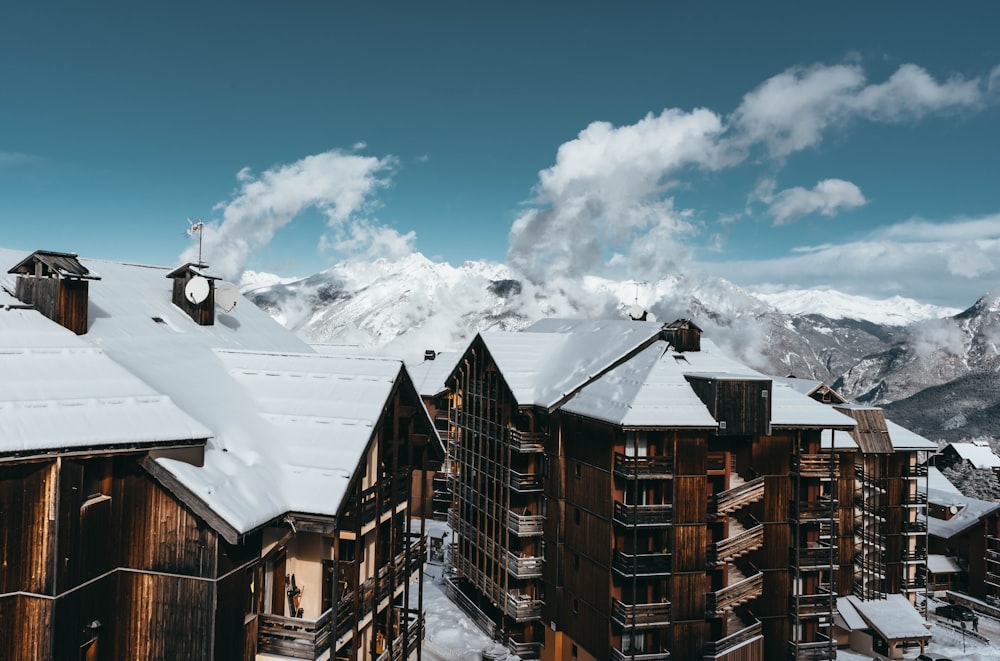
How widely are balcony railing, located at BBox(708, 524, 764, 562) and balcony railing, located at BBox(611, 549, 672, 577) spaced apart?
2.92 m

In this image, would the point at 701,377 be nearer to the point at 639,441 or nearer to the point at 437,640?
the point at 639,441

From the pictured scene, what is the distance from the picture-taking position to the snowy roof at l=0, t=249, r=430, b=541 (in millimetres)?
16859

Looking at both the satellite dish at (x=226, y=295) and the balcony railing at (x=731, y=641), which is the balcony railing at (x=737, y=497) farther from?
the satellite dish at (x=226, y=295)

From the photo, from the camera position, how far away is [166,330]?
2412cm

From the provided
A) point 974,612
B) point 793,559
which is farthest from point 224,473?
point 974,612

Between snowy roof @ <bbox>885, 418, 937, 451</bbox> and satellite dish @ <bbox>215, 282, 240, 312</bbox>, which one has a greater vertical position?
satellite dish @ <bbox>215, 282, 240, 312</bbox>

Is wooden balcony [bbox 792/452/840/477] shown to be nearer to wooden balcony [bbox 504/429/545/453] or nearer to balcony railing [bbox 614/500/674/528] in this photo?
balcony railing [bbox 614/500/674/528]

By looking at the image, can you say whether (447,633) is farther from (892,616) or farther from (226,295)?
(892,616)

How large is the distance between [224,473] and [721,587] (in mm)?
26622

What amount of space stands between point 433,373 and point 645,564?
46.9 metres

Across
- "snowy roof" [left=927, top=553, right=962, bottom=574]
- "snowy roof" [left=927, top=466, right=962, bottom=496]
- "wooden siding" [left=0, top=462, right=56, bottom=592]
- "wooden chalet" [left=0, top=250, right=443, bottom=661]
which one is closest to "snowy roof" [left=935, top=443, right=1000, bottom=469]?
"snowy roof" [left=927, top=466, right=962, bottom=496]

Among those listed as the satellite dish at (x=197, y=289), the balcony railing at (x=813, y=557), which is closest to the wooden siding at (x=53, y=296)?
the satellite dish at (x=197, y=289)

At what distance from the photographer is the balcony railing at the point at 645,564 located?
3102 centimetres

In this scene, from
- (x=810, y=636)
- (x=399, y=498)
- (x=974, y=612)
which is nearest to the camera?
(x=399, y=498)
